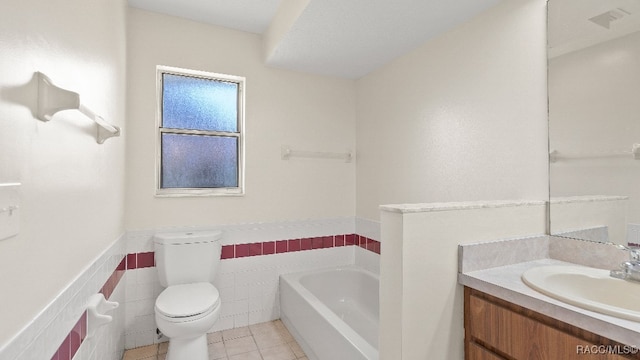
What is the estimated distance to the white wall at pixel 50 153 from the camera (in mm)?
699

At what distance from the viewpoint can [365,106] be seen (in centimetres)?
292

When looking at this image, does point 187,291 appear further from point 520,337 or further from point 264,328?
point 520,337

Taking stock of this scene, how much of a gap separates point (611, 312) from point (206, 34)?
287 centimetres

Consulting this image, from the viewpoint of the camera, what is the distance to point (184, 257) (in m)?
2.18

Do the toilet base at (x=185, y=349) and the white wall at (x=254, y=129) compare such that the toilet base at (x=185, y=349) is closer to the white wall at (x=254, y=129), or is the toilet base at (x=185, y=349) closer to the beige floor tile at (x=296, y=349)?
the beige floor tile at (x=296, y=349)

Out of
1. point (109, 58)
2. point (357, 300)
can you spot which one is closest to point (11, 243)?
point (109, 58)

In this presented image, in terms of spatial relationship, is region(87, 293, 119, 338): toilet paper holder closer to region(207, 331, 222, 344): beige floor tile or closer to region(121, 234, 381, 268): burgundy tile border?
region(121, 234, 381, 268): burgundy tile border

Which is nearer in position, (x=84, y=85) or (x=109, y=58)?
(x=84, y=85)

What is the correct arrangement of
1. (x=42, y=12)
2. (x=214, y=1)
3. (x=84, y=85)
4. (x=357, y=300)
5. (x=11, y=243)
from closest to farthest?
(x=11, y=243)
(x=42, y=12)
(x=84, y=85)
(x=214, y=1)
(x=357, y=300)

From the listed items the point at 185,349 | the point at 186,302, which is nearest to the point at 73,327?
the point at 186,302

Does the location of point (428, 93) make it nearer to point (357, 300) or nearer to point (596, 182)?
point (596, 182)

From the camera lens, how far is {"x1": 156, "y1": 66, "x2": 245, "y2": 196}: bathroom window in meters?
2.42

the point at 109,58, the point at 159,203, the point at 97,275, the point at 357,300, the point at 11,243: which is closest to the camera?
the point at 11,243

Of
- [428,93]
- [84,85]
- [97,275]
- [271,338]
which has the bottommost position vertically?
[271,338]
